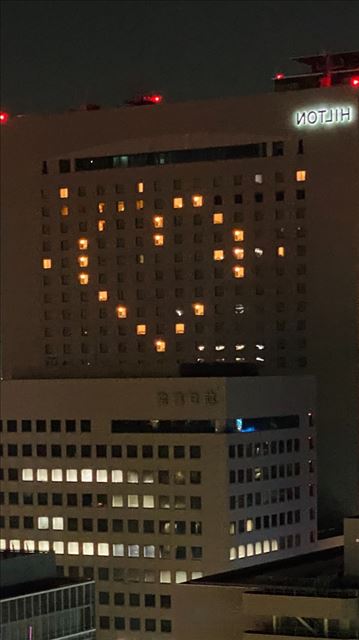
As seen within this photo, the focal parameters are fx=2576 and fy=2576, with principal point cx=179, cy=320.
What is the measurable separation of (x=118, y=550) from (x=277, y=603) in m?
45.4

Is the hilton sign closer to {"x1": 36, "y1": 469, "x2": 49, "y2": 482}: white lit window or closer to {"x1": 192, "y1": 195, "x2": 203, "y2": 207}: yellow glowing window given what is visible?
{"x1": 192, "y1": 195, "x2": 203, "y2": 207}: yellow glowing window

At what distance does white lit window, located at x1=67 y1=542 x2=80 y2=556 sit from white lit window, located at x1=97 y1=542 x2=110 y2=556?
1.59 m

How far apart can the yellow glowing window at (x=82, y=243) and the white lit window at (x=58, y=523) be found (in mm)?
27294

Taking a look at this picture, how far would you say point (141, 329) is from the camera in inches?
7111

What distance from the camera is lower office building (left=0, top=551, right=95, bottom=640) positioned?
119 metres

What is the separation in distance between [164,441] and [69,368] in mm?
27067

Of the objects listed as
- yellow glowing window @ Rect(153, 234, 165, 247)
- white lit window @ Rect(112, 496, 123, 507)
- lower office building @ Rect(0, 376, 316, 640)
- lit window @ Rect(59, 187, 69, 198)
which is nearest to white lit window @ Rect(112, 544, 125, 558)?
lower office building @ Rect(0, 376, 316, 640)

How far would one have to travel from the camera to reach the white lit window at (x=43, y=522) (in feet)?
528

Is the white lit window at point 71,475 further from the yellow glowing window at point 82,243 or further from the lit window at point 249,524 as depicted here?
the yellow glowing window at point 82,243

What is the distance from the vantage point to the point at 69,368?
183 m

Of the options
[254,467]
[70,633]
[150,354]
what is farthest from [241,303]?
[70,633]

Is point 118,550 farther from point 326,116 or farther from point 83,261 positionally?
point 326,116

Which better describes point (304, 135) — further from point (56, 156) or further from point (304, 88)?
point (56, 156)

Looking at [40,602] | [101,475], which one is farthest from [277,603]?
[101,475]
